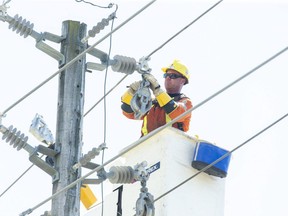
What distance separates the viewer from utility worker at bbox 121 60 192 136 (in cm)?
1181

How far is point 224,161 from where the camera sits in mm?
11375

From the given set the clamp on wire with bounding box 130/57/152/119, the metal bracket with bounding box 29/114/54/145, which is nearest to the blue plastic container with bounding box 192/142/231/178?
the clamp on wire with bounding box 130/57/152/119

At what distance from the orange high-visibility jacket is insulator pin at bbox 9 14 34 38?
7.43 ft

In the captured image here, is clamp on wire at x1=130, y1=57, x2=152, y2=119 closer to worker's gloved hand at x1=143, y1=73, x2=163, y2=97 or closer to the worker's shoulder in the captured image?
worker's gloved hand at x1=143, y1=73, x2=163, y2=97

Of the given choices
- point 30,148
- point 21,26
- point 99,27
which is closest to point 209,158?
point 99,27

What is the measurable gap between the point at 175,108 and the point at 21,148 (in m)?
2.70

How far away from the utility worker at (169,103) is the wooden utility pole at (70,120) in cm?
107

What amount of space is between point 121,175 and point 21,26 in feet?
5.19

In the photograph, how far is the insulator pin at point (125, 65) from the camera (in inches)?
390

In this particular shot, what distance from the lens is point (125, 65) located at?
9922 millimetres

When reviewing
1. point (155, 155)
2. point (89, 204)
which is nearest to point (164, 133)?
point (155, 155)

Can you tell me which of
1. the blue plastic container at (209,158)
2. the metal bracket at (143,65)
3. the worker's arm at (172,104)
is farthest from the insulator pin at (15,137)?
the blue plastic container at (209,158)

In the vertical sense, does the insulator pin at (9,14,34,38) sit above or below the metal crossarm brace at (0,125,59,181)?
above

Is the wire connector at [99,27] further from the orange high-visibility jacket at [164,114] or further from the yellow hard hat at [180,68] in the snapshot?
the yellow hard hat at [180,68]
